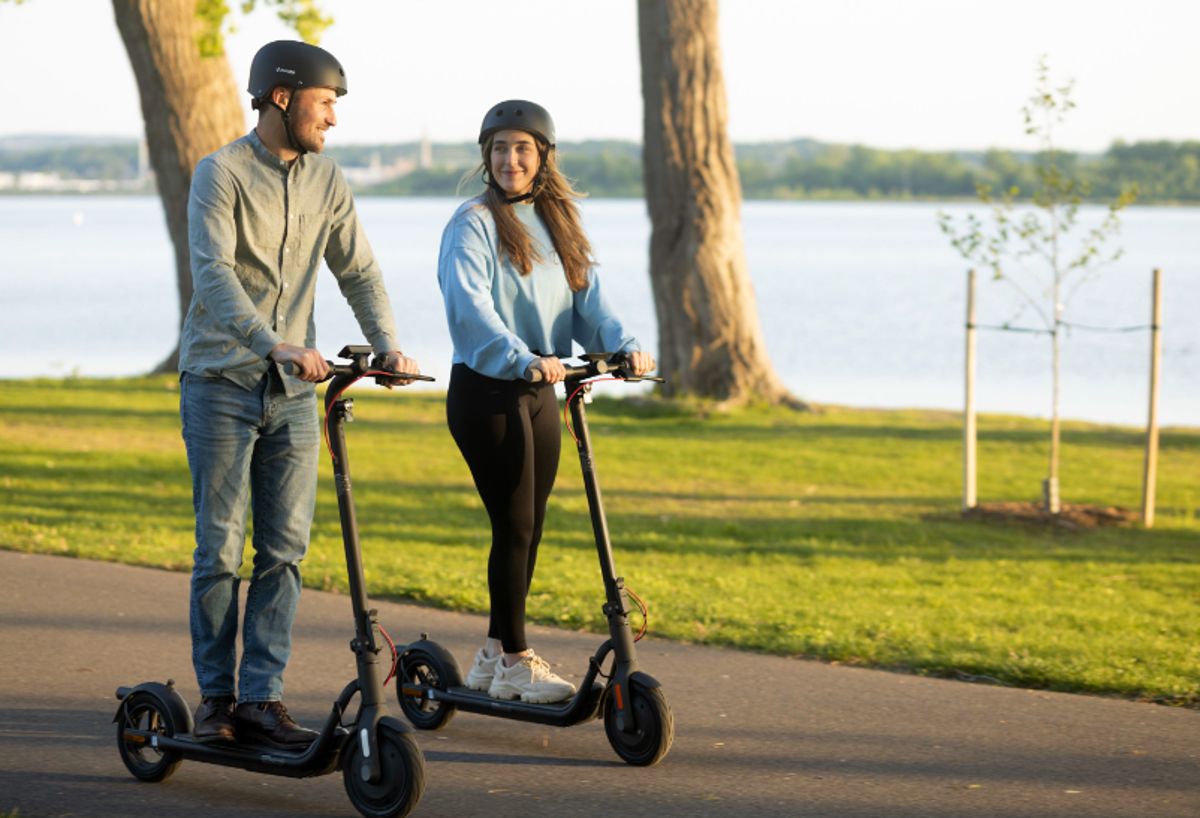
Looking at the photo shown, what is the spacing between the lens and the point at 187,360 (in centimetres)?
425

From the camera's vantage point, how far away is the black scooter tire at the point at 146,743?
4430 mm

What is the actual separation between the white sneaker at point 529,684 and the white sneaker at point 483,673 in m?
0.05

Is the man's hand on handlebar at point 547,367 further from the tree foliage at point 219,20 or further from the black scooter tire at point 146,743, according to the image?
the tree foliage at point 219,20

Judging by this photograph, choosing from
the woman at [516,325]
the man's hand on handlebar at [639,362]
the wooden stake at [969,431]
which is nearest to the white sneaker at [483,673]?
the woman at [516,325]

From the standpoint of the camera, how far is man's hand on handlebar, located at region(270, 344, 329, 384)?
3902 millimetres

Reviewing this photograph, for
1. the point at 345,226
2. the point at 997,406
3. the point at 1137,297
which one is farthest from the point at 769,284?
the point at 345,226

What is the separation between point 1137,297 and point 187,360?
40.0 meters

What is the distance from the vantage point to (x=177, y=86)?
1528 cm

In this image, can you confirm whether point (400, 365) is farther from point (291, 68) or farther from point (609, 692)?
point (609, 692)

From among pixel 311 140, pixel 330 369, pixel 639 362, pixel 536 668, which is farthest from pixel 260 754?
pixel 311 140

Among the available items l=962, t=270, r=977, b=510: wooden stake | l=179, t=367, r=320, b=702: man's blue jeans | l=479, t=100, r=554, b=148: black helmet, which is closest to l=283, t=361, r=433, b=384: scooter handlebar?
l=179, t=367, r=320, b=702: man's blue jeans

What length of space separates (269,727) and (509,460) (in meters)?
1.20

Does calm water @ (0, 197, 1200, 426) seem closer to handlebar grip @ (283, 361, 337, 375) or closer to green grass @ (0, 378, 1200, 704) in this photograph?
green grass @ (0, 378, 1200, 704)

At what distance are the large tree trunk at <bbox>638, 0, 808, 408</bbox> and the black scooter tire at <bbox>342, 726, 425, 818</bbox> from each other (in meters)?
11.3
